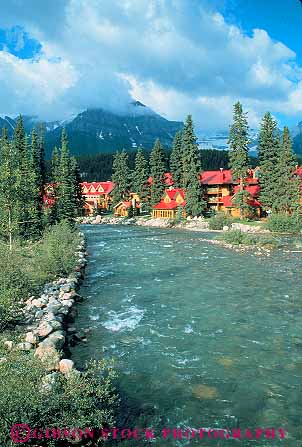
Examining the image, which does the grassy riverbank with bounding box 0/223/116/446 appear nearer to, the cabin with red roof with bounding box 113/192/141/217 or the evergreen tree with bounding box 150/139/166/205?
the evergreen tree with bounding box 150/139/166/205

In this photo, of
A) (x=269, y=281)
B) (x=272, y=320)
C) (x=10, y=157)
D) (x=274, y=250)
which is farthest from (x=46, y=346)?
(x=274, y=250)

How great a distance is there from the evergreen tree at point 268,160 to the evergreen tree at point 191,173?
33.4 ft

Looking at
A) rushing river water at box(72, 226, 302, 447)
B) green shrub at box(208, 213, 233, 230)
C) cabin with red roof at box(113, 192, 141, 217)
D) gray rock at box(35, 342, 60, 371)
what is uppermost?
cabin with red roof at box(113, 192, 141, 217)

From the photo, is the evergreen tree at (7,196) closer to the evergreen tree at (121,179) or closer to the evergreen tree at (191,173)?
the evergreen tree at (191,173)

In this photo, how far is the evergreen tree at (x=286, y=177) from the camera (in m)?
50.9

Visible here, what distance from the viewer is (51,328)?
12.5 meters

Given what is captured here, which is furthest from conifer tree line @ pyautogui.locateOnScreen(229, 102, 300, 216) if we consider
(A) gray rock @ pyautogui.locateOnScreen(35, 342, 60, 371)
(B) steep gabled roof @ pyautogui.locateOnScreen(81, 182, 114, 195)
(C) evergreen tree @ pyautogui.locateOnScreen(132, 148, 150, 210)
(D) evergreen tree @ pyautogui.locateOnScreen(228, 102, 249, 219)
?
(B) steep gabled roof @ pyautogui.locateOnScreen(81, 182, 114, 195)

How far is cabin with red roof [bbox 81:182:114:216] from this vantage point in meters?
99.1

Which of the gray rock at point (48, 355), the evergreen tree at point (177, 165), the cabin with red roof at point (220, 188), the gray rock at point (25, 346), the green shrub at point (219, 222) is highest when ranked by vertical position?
the evergreen tree at point (177, 165)

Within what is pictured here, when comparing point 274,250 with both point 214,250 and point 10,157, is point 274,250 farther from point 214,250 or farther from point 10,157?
point 10,157

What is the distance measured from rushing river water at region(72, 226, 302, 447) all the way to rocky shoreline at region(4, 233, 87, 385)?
2.17ft

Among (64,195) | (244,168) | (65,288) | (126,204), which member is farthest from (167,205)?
(65,288)

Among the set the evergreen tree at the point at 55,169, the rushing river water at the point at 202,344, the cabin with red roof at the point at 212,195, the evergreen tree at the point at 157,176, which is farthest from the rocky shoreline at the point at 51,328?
the evergreen tree at the point at 157,176

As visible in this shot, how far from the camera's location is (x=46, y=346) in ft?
35.6
